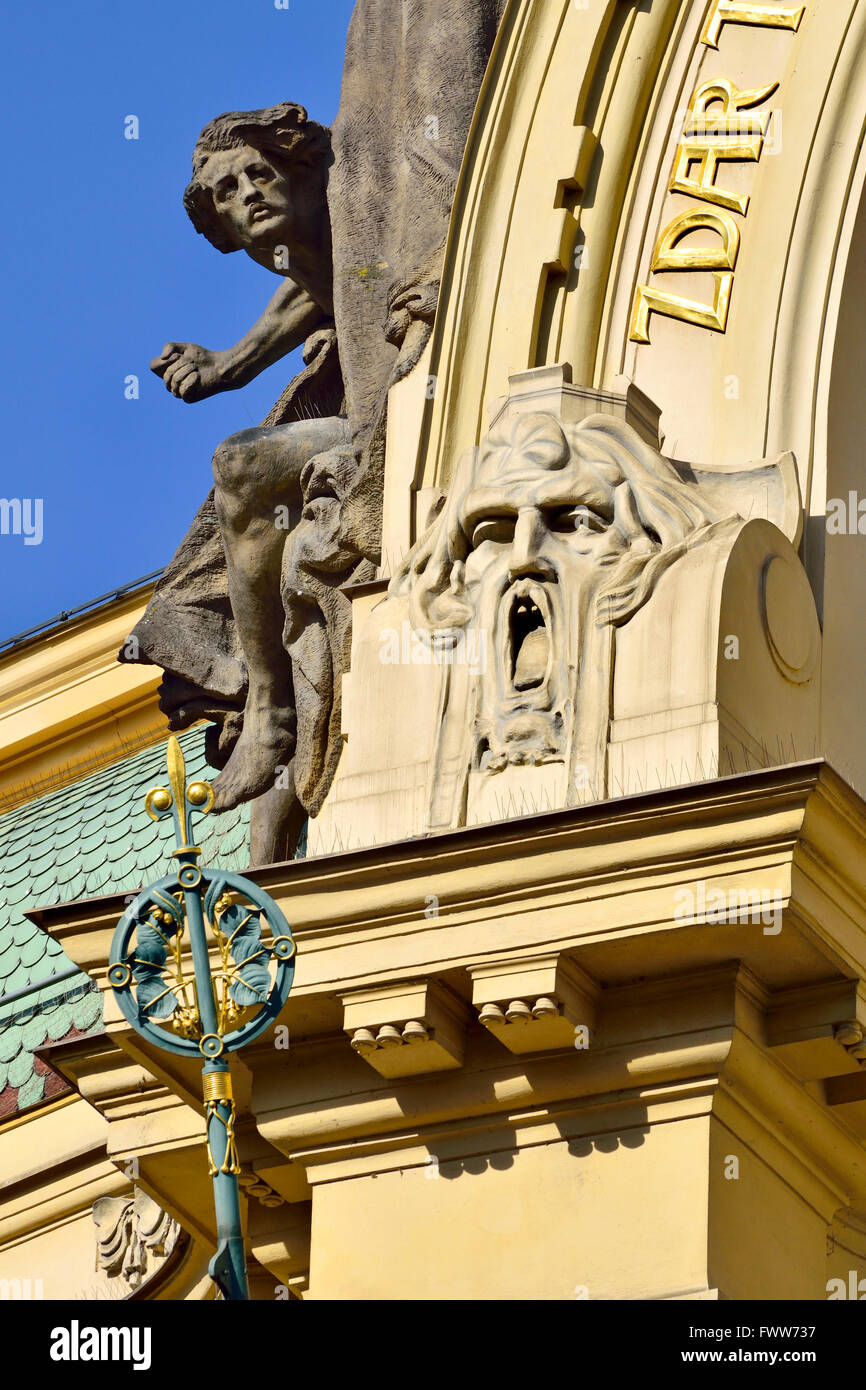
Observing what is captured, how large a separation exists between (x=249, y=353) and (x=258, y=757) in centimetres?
164

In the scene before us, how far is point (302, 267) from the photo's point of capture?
9.89 meters

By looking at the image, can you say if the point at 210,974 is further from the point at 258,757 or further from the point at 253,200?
the point at 253,200

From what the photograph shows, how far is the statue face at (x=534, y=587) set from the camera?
795cm

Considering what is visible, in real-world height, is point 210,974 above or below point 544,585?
below

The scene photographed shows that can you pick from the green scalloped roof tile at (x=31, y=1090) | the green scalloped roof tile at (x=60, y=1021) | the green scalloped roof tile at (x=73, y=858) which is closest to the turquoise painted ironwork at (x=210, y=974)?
the green scalloped roof tile at (x=73, y=858)

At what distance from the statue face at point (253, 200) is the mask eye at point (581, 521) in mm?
2096

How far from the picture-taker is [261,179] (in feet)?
32.2

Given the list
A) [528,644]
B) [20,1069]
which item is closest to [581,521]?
[528,644]

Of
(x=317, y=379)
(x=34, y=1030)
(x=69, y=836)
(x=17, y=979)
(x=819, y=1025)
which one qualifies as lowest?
(x=819, y=1025)

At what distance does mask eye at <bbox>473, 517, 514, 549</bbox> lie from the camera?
825 cm
